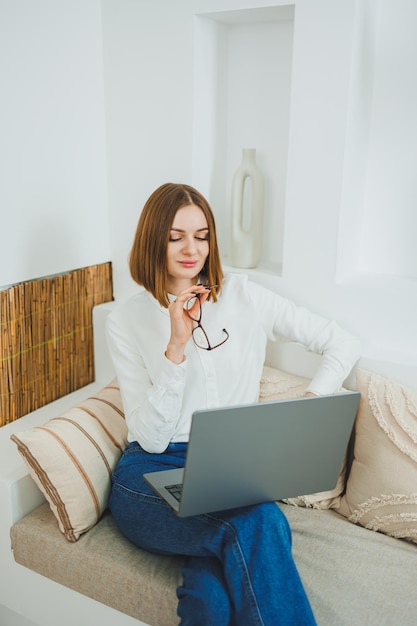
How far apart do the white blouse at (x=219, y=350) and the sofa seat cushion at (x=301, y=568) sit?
1.01ft

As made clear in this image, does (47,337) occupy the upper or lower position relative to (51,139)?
lower

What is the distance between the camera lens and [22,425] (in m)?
2.16

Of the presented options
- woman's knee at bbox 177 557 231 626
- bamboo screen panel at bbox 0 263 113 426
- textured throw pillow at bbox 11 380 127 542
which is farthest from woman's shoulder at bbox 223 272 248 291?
woman's knee at bbox 177 557 231 626

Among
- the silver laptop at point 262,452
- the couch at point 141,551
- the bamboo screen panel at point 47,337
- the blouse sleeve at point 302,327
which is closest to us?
the silver laptop at point 262,452

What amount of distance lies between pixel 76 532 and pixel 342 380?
2.83ft

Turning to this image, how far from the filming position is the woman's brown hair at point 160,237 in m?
1.85

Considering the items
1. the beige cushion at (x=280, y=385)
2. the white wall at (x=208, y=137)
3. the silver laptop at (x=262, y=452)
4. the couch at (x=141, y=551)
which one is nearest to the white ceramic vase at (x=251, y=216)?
the white wall at (x=208, y=137)

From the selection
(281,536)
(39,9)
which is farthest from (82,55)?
(281,536)

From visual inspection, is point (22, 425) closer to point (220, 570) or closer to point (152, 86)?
point (220, 570)

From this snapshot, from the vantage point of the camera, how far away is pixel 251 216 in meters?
2.34

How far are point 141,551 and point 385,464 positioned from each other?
2.28 ft

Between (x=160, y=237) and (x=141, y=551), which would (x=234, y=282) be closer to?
(x=160, y=237)

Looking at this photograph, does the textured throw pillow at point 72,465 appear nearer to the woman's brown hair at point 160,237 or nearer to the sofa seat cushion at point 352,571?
the woman's brown hair at point 160,237

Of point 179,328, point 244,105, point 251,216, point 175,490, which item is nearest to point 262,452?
point 175,490
